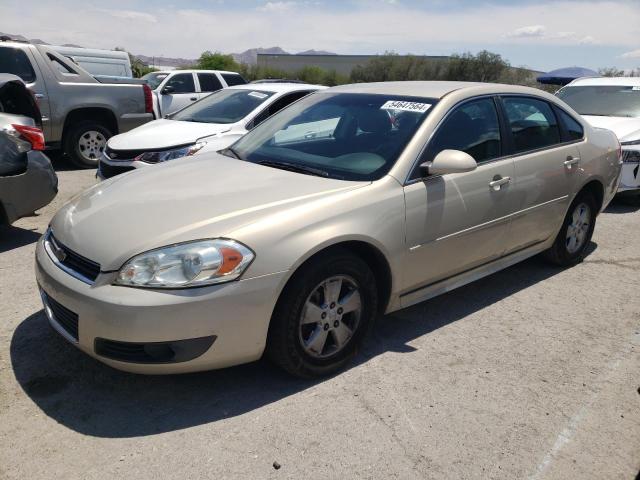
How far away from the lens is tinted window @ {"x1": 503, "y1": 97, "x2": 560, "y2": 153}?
13.9 feet

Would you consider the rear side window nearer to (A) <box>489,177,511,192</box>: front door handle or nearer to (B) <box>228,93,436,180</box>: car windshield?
(B) <box>228,93,436,180</box>: car windshield

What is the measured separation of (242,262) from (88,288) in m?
0.74

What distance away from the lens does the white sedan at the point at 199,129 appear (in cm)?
645

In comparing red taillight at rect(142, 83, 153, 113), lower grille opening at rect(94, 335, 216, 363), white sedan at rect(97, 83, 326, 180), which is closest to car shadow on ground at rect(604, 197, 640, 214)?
white sedan at rect(97, 83, 326, 180)

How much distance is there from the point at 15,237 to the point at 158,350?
357 cm

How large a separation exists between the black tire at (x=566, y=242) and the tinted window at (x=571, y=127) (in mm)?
501

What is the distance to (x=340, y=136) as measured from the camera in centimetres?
380

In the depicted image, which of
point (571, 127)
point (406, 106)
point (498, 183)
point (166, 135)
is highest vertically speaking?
point (406, 106)

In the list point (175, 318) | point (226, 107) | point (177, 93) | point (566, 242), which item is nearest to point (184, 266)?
point (175, 318)

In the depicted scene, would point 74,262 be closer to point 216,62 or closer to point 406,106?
point 406,106

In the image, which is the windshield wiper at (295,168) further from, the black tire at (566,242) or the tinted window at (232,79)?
the tinted window at (232,79)

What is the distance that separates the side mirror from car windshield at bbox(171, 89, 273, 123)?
13.6 feet

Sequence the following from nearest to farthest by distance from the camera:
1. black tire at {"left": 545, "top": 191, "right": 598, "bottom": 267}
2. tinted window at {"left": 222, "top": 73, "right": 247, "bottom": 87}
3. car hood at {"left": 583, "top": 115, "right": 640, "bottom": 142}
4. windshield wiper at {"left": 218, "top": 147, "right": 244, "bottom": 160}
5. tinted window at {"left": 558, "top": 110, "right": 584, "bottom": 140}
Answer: windshield wiper at {"left": 218, "top": 147, "right": 244, "bottom": 160}
tinted window at {"left": 558, "top": 110, "right": 584, "bottom": 140}
black tire at {"left": 545, "top": 191, "right": 598, "bottom": 267}
car hood at {"left": 583, "top": 115, "right": 640, "bottom": 142}
tinted window at {"left": 222, "top": 73, "right": 247, "bottom": 87}

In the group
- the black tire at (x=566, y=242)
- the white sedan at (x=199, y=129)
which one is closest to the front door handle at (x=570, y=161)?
the black tire at (x=566, y=242)
